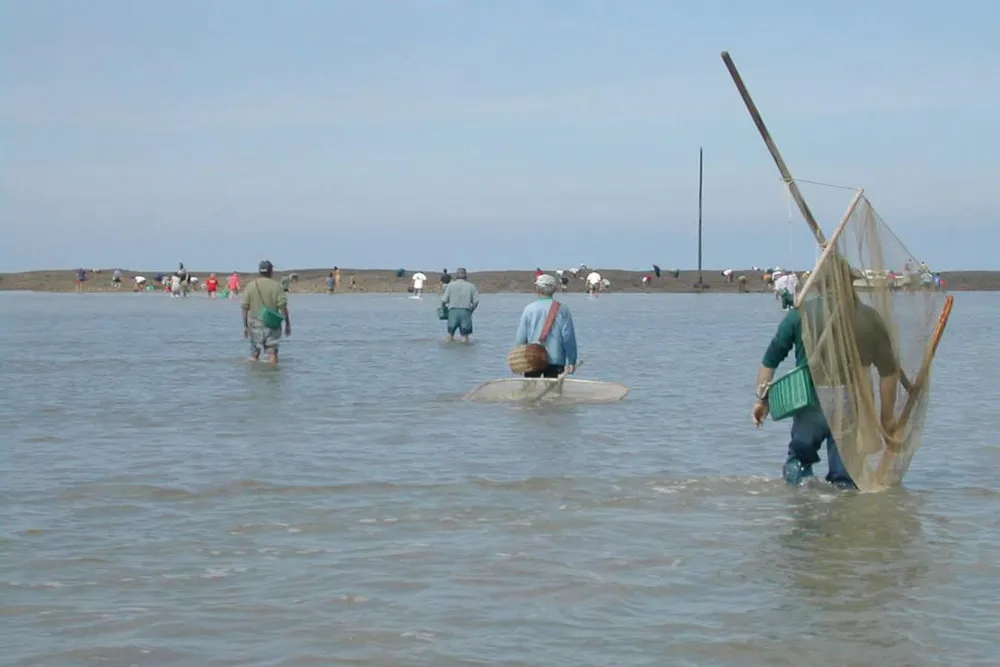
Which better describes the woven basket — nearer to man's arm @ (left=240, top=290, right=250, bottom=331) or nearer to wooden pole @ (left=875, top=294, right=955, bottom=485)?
man's arm @ (left=240, top=290, right=250, bottom=331)

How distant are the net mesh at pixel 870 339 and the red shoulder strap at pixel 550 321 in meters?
5.34

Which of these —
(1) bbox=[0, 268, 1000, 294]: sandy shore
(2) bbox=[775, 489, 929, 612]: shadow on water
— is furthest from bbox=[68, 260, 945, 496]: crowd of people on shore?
(1) bbox=[0, 268, 1000, 294]: sandy shore

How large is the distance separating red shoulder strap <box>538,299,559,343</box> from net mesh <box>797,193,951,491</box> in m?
5.34

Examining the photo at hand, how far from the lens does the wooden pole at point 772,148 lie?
900cm

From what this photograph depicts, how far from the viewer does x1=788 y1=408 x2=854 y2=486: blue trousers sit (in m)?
9.21

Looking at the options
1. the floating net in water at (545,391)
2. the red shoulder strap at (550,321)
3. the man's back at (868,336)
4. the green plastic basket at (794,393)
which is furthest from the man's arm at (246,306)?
the man's back at (868,336)

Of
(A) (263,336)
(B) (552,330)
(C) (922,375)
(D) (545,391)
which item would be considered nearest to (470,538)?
(C) (922,375)

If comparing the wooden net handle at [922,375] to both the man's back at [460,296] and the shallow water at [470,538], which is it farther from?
Answer: the man's back at [460,296]

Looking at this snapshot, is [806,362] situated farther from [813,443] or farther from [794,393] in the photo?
[813,443]

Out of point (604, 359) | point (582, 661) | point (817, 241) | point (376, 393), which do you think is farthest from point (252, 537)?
point (604, 359)

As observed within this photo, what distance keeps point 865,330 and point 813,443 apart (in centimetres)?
76

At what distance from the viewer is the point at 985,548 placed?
27.3 feet

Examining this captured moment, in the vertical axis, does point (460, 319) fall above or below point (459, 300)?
below

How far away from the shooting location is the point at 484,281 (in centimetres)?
9431
